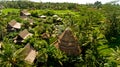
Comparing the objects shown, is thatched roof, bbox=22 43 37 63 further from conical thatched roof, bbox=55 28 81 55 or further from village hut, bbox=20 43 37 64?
conical thatched roof, bbox=55 28 81 55

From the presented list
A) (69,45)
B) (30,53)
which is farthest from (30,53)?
(69,45)

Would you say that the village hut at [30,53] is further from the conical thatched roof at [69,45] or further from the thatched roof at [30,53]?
the conical thatched roof at [69,45]

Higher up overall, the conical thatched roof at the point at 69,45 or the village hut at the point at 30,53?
the conical thatched roof at the point at 69,45

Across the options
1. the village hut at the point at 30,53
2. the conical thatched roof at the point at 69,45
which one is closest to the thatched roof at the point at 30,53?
the village hut at the point at 30,53

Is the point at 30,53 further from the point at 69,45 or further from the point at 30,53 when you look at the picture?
the point at 69,45

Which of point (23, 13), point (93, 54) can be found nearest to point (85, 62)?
point (93, 54)

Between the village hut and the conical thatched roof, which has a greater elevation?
the conical thatched roof

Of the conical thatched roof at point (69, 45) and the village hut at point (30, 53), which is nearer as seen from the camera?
the village hut at point (30, 53)

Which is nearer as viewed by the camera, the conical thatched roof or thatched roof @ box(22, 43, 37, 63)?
thatched roof @ box(22, 43, 37, 63)

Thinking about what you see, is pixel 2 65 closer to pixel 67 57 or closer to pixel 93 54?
pixel 67 57

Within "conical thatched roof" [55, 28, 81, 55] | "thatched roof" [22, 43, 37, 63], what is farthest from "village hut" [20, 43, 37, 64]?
"conical thatched roof" [55, 28, 81, 55]

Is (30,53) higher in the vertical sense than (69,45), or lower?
lower
